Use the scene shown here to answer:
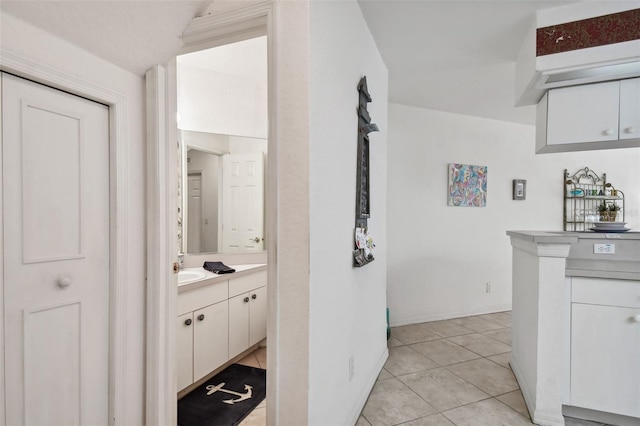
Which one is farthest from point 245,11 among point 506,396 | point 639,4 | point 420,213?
point 420,213

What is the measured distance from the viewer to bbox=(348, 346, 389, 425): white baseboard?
1822mm

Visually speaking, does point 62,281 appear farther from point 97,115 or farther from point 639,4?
point 639,4

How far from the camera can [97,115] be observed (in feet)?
4.22

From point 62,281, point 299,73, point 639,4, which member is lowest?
point 62,281

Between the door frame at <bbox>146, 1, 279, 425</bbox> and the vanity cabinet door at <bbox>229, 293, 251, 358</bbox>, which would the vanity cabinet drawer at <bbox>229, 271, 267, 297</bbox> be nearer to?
the vanity cabinet door at <bbox>229, 293, 251, 358</bbox>

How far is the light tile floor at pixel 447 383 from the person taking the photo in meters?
1.91

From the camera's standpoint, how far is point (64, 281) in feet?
3.78

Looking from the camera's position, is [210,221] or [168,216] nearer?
[168,216]

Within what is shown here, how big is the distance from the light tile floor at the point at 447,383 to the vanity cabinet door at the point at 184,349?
1091 mm

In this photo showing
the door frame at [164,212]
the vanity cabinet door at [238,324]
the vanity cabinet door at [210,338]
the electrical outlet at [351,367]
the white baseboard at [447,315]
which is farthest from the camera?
the white baseboard at [447,315]

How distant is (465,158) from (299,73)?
10.8 ft

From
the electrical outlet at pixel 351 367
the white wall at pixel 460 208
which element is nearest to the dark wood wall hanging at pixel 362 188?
the electrical outlet at pixel 351 367

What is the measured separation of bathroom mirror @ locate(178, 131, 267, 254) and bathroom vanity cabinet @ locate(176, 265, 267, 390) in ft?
1.10

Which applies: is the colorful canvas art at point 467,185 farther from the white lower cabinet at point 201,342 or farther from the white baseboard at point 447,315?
the white lower cabinet at point 201,342
